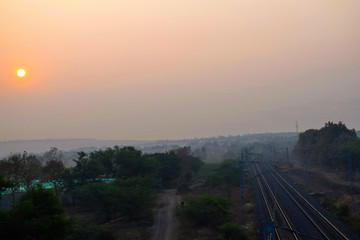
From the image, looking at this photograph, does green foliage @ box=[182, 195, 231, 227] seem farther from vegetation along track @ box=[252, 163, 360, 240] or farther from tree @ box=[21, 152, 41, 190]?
tree @ box=[21, 152, 41, 190]

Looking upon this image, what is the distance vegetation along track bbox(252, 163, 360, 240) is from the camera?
85.1ft

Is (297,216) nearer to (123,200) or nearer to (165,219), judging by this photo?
(165,219)

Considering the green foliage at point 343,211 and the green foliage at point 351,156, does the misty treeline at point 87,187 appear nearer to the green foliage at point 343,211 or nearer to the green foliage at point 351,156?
the green foliage at point 343,211

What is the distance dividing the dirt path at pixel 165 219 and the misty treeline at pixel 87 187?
1.72 m

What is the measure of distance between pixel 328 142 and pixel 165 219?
5702 cm

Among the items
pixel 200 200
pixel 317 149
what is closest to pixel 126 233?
pixel 200 200

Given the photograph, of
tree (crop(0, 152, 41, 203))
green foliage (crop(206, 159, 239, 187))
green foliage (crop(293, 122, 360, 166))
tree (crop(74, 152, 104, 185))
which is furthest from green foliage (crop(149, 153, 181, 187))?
green foliage (crop(293, 122, 360, 166))

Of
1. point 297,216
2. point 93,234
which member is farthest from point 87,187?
point 297,216

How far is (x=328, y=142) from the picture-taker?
75.8 metres

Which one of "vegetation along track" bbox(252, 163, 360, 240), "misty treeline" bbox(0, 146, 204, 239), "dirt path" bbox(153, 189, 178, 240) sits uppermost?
"misty treeline" bbox(0, 146, 204, 239)

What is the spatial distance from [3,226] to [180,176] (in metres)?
58.0

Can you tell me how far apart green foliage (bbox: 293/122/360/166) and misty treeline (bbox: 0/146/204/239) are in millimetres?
35875

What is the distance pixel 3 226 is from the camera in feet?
52.6

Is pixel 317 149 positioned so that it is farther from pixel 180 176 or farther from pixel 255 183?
pixel 180 176
